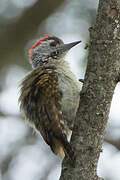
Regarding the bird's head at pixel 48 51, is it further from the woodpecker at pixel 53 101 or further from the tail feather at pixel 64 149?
the tail feather at pixel 64 149

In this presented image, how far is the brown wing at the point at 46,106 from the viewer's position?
3934 mm

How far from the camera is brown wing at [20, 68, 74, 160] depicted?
3.93m

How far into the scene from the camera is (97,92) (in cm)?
328

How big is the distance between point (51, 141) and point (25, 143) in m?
3.29

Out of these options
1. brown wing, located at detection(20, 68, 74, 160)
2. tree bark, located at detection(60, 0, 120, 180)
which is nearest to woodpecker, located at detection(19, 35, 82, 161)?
brown wing, located at detection(20, 68, 74, 160)

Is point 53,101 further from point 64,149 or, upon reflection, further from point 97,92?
point 97,92

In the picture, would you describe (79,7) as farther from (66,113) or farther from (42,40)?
(66,113)

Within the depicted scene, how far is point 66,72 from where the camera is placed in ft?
15.1

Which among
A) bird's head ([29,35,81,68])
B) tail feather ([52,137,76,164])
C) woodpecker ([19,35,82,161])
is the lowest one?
tail feather ([52,137,76,164])

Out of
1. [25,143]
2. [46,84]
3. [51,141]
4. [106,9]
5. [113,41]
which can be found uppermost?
[106,9]

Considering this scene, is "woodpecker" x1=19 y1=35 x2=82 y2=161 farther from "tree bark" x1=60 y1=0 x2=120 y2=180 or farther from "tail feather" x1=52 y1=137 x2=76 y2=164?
"tree bark" x1=60 y1=0 x2=120 y2=180

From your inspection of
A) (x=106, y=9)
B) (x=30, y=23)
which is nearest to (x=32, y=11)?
(x=30, y=23)

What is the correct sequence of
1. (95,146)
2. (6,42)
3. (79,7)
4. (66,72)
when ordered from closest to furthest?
(95,146) → (66,72) → (6,42) → (79,7)

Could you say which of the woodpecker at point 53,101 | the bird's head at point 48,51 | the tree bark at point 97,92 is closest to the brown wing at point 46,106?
the woodpecker at point 53,101
